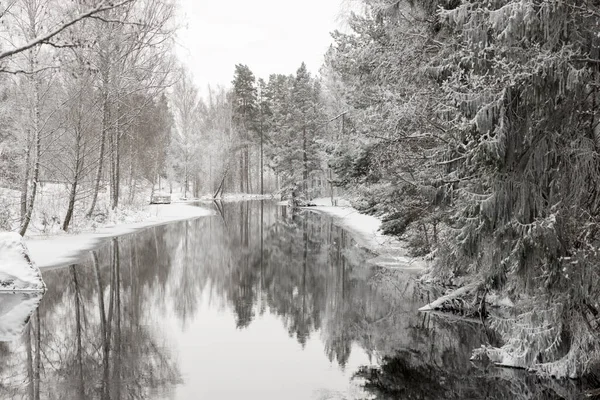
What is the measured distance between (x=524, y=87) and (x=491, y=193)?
1253 mm

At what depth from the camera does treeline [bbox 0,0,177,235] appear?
18.1 m

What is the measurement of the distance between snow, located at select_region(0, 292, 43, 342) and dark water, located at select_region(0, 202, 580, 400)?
190mm

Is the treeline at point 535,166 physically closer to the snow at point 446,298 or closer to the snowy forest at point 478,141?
the snowy forest at point 478,141

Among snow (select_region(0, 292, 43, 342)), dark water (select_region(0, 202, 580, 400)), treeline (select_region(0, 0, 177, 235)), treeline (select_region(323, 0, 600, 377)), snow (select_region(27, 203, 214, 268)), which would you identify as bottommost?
dark water (select_region(0, 202, 580, 400))

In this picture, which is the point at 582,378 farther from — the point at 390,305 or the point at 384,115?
the point at 384,115

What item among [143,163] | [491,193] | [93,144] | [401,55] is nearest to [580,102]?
[491,193]

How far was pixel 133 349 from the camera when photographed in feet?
25.3

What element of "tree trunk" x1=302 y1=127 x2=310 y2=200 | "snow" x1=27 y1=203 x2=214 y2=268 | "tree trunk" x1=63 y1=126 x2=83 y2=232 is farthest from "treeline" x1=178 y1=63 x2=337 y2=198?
"tree trunk" x1=63 y1=126 x2=83 y2=232

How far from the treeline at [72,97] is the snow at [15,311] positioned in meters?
6.32

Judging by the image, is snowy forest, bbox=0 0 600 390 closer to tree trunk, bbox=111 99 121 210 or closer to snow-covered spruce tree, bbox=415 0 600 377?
snow-covered spruce tree, bbox=415 0 600 377

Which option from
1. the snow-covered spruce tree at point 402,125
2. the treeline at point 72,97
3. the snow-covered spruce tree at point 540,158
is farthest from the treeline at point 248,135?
the snow-covered spruce tree at point 540,158

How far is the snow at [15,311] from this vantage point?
8242 millimetres

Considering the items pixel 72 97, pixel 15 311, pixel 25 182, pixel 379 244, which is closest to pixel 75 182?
pixel 25 182

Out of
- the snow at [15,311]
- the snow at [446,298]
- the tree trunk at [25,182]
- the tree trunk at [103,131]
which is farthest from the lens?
the tree trunk at [103,131]
